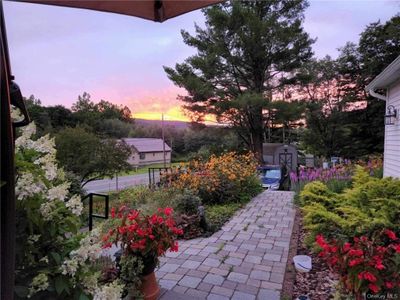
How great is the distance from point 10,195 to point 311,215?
3709mm

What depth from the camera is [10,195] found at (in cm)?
81

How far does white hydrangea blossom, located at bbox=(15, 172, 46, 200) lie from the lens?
1064mm

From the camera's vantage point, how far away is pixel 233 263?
11.1 feet

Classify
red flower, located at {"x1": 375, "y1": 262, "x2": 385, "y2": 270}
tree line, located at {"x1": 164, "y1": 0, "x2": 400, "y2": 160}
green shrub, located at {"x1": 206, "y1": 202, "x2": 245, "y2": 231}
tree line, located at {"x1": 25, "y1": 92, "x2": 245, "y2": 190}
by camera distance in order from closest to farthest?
red flower, located at {"x1": 375, "y1": 262, "x2": 385, "y2": 270}
green shrub, located at {"x1": 206, "y1": 202, "x2": 245, "y2": 231}
tree line, located at {"x1": 25, "y1": 92, "x2": 245, "y2": 190}
tree line, located at {"x1": 164, "y1": 0, "x2": 400, "y2": 160}

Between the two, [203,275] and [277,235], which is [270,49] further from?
[203,275]

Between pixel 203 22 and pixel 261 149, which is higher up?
pixel 203 22

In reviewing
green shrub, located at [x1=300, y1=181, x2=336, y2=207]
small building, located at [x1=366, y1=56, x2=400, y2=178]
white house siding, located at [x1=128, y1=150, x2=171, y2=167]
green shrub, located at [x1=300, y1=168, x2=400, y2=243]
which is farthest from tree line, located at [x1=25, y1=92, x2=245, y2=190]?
small building, located at [x1=366, y1=56, x2=400, y2=178]

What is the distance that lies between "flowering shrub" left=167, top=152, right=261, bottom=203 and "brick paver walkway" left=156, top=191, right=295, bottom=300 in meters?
1.44

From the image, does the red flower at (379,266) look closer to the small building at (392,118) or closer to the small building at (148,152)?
the small building at (392,118)

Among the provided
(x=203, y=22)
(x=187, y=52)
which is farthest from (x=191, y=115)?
(x=203, y=22)

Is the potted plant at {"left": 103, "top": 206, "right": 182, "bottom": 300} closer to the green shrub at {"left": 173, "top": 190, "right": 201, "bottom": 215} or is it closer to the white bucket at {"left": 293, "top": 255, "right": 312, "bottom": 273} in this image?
the white bucket at {"left": 293, "top": 255, "right": 312, "bottom": 273}

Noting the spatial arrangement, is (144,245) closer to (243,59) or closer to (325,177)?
(325,177)

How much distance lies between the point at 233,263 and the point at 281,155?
14.4 meters

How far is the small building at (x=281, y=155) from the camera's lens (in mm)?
16906
